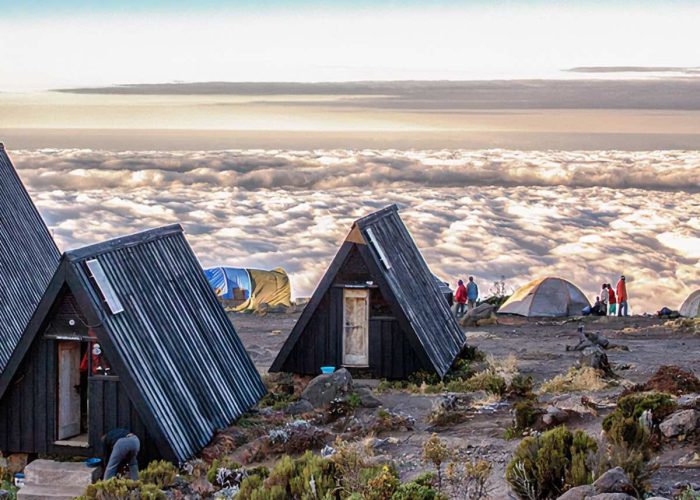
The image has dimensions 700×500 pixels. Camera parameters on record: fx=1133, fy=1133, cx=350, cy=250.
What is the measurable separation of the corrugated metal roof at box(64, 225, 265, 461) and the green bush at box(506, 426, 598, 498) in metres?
5.81

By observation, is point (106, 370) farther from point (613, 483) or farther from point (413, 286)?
point (413, 286)

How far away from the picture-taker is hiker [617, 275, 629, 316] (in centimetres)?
3888

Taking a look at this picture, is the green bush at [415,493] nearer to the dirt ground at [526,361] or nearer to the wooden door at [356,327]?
the dirt ground at [526,361]

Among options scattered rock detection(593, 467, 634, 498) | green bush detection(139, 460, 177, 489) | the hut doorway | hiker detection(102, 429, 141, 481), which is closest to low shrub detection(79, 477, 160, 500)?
green bush detection(139, 460, 177, 489)

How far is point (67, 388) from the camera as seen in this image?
707 inches

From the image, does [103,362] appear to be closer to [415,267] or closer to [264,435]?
[264,435]

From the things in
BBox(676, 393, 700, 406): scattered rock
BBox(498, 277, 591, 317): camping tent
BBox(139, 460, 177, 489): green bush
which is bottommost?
BBox(139, 460, 177, 489): green bush

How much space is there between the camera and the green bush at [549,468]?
13.5 m

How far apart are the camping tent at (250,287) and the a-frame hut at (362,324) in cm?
1856

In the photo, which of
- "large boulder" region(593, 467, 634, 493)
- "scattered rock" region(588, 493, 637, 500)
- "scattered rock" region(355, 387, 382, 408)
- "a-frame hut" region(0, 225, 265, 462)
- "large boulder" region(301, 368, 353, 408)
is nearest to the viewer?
"scattered rock" region(588, 493, 637, 500)

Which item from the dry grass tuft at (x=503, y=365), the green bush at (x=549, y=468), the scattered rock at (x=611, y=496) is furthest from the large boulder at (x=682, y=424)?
the dry grass tuft at (x=503, y=365)

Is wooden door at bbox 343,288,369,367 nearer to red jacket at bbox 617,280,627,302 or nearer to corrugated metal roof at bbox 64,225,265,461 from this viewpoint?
corrugated metal roof at bbox 64,225,265,461

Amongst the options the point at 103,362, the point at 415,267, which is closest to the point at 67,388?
the point at 103,362

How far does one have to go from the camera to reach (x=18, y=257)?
1037 inches
